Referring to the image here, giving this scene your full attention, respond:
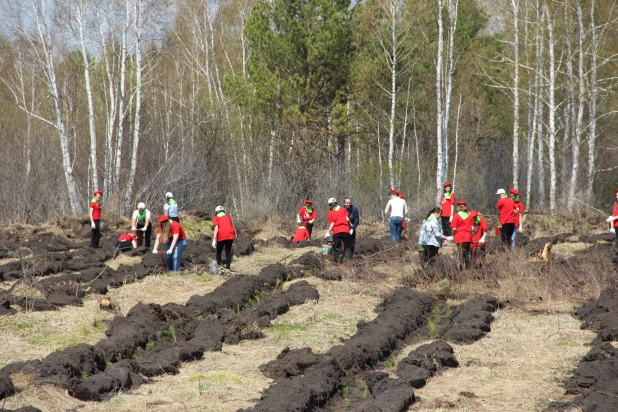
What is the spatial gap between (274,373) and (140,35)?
2094cm

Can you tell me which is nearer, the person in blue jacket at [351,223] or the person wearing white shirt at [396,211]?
the person in blue jacket at [351,223]

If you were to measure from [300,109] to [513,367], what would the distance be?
80.1 ft

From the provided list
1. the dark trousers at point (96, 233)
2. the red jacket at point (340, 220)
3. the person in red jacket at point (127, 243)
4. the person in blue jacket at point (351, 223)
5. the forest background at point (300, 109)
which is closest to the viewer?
the red jacket at point (340, 220)

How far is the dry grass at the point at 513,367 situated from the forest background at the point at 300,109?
569 inches

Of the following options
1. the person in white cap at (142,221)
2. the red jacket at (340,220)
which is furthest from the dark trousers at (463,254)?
the person in white cap at (142,221)

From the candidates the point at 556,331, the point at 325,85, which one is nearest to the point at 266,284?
the point at 556,331

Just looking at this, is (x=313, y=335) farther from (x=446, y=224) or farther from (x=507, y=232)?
(x=446, y=224)

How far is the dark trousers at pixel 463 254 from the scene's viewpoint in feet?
50.0

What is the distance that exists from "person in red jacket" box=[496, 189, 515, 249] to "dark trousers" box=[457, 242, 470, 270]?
6.57 feet

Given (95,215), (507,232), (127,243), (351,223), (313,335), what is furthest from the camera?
(127,243)

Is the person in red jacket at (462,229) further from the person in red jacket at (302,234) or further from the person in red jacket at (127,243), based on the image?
the person in red jacket at (127,243)

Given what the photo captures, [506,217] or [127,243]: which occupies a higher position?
[506,217]

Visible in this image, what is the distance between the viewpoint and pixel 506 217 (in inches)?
682

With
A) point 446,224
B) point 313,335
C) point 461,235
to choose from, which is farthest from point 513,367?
point 446,224
